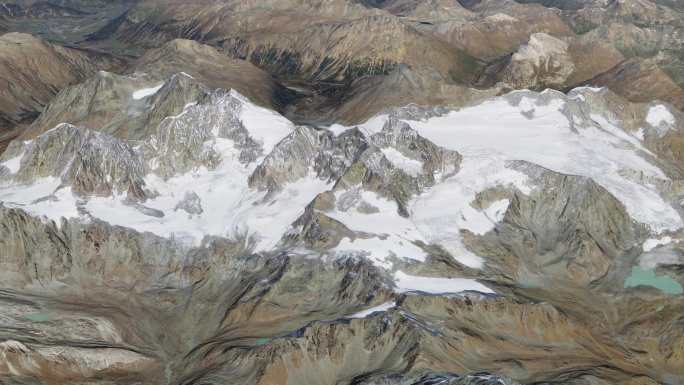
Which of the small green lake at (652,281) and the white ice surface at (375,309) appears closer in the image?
the white ice surface at (375,309)

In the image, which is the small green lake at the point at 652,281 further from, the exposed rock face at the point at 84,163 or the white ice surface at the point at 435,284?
the exposed rock face at the point at 84,163

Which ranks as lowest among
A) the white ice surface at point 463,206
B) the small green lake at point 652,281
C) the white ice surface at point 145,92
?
the small green lake at point 652,281

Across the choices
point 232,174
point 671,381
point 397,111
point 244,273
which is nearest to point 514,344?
point 671,381

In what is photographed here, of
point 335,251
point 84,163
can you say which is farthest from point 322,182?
point 84,163

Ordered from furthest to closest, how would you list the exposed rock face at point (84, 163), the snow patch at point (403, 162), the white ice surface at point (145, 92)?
the white ice surface at point (145, 92) → the snow patch at point (403, 162) → the exposed rock face at point (84, 163)

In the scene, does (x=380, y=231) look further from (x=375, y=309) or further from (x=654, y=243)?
(x=654, y=243)

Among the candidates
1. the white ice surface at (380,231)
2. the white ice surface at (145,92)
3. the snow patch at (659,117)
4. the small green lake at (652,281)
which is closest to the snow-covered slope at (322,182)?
the white ice surface at (380,231)

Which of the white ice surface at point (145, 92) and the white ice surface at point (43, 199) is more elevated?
the white ice surface at point (43, 199)
